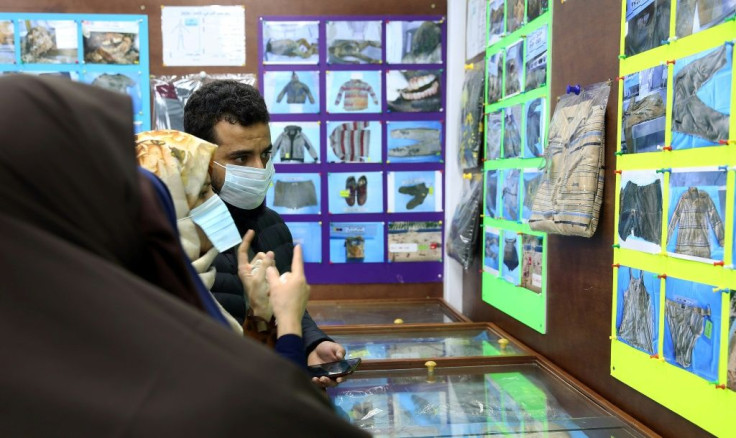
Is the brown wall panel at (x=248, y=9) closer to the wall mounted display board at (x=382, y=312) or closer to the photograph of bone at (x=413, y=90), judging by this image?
the photograph of bone at (x=413, y=90)

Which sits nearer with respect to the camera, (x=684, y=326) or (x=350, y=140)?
(x=684, y=326)

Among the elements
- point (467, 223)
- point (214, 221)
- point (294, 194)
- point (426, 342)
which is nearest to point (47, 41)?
point (294, 194)

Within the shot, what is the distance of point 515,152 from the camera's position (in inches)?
104

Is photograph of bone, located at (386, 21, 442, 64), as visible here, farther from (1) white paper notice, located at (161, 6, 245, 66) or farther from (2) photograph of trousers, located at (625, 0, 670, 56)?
(2) photograph of trousers, located at (625, 0, 670, 56)

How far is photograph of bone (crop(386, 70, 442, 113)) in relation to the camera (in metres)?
3.62

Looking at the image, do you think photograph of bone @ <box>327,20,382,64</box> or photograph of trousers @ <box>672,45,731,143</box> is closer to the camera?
photograph of trousers @ <box>672,45,731,143</box>

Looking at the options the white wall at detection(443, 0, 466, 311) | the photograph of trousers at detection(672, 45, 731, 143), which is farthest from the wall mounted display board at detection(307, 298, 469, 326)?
the photograph of trousers at detection(672, 45, 731, 143)

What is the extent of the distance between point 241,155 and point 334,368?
570 millimetres

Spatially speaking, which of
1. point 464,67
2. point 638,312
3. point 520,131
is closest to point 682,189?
point 638,312

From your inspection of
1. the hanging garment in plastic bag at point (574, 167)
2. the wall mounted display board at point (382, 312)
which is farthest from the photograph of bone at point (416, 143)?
the hanging garment in plastic bag at point (574, 167)

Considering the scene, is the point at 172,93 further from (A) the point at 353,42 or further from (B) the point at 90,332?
(B) the point at 90,332

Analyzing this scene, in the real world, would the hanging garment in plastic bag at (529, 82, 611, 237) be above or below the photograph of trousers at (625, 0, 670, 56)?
below

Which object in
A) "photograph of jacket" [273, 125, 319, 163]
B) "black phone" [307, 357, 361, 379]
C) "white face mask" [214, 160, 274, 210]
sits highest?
"photograph of jacket" [273, 125, 319, 163]

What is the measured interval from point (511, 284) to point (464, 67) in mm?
1268
